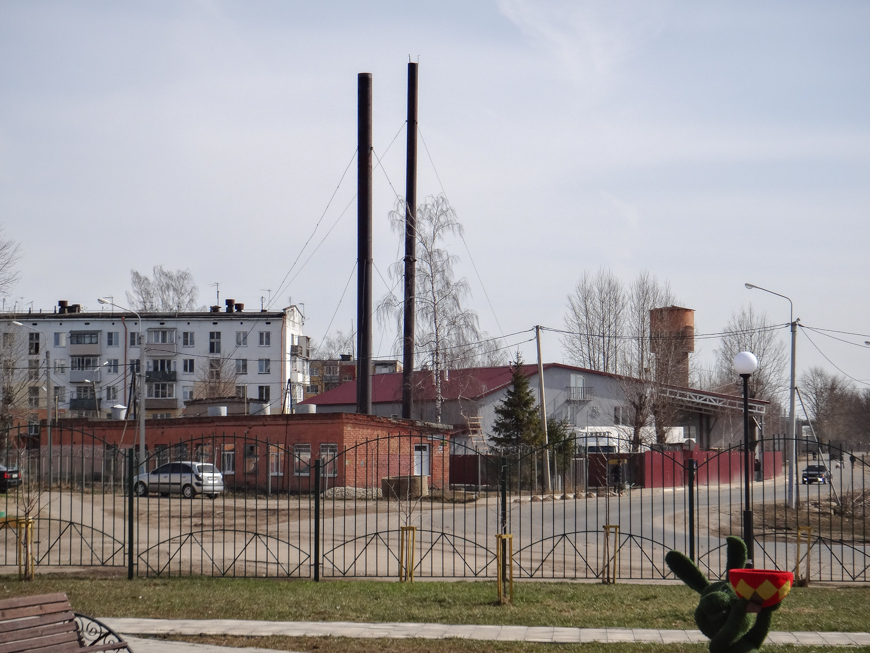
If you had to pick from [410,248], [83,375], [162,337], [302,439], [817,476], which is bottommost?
[817,476]

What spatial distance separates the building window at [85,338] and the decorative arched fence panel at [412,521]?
1388 inches

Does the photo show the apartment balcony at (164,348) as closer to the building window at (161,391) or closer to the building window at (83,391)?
the building window at (161,391)

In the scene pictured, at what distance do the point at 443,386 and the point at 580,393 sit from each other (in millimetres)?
12934

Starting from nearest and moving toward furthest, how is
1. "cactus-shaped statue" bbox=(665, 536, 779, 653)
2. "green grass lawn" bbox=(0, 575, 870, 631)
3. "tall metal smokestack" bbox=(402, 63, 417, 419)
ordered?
"cactus-shaped statue" bbox=(665, 536, 779, 653), "green grass lawn" bbox=(0, 575, 870, 631), "tall metal smokestack" bbox=(402, 63, 417, 419)

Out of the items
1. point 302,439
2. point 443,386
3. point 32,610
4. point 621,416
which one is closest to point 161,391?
point 443,386

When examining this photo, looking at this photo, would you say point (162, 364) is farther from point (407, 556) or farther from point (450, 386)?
point (407, 556)

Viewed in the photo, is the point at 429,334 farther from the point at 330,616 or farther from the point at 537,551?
the point at 330,616

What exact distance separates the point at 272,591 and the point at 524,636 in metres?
4.37

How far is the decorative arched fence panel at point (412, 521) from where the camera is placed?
14680 mm

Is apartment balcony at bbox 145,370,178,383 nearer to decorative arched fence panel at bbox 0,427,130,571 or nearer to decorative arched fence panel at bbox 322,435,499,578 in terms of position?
decorative arched fence panel at bbox 0,427,130,571

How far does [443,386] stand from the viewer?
4456 centimetres

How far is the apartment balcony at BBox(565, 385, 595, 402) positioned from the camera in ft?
178

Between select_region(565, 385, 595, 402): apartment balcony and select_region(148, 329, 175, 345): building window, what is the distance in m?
39.0

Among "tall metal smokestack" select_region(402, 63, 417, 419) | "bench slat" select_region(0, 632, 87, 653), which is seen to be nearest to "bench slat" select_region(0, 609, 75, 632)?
"bench slat" select_region(0, 632, 87, 653)
